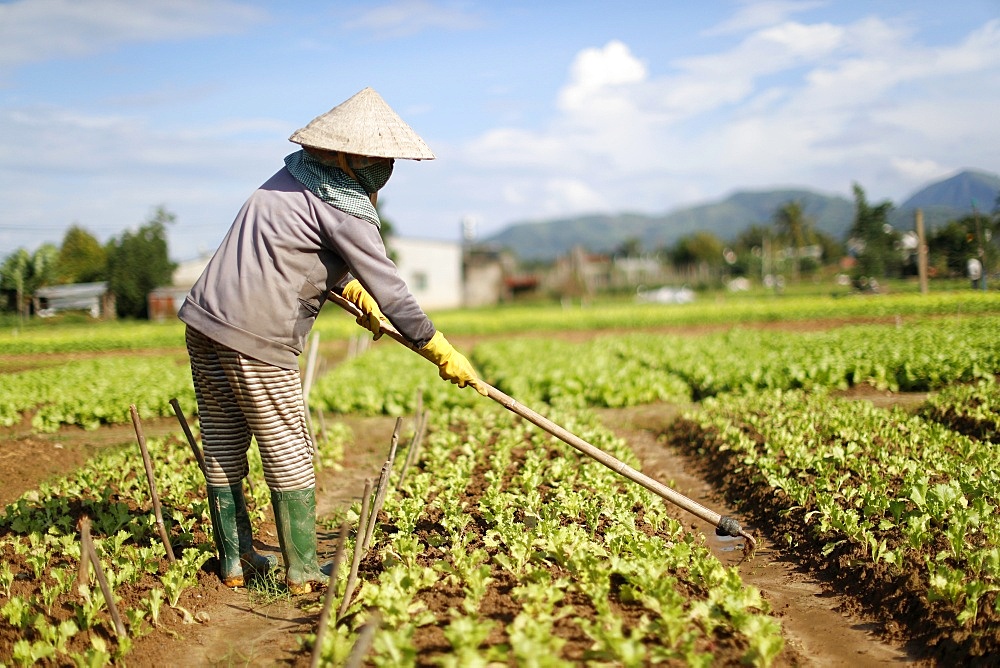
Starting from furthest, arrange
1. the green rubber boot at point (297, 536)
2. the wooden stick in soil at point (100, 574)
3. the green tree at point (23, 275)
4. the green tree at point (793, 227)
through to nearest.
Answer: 1. the green tree at point (793, 227)
2. the green tree at point (23, 275)
3. the green rubber boot at point (297, 536)
4. the wooden stick in soil at point (100, 574)

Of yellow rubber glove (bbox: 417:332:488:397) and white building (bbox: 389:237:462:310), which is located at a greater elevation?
white building (bbox: 389:237:462:310)

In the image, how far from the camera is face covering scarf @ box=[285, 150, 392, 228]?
3320mm

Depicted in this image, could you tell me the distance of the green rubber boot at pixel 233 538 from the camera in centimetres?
364

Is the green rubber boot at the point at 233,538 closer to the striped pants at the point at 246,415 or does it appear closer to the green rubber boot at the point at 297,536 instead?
the striped pants at the point at 246,415

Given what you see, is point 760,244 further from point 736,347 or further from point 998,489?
point 998,489

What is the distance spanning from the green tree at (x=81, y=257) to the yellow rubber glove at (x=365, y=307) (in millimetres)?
12192

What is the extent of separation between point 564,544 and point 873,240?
790 inches

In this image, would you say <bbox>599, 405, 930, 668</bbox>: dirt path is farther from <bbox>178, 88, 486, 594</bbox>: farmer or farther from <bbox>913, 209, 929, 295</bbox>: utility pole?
<bbox>913, 209, 929, 295</bbox>: utility pole

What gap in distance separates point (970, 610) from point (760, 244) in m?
79.3

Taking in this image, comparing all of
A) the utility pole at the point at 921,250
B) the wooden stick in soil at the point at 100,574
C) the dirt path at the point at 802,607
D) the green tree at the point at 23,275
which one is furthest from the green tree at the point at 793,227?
the wooden stick in soil at the point at 100,574

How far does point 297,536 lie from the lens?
3.47m

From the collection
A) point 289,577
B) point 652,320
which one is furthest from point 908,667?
point 652,320

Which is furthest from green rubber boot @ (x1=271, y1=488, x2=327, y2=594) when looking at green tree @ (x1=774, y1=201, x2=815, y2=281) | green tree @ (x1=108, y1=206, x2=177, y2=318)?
green tree @ (x1=774, y1=201, x2=815, y2=281)

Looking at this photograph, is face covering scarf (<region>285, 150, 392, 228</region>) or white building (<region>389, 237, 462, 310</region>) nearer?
face covering scarf (<region>285, 150, 392, 228</region>)
